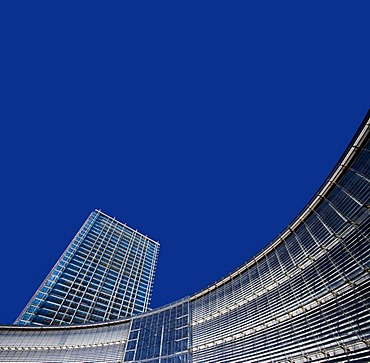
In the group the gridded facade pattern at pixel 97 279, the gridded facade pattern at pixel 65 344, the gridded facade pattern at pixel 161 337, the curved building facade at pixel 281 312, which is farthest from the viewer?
the gridded facade pattern at pixel 97 279

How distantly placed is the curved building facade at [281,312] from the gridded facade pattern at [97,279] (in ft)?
100

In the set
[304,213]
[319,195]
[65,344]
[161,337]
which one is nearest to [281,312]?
[304,213]

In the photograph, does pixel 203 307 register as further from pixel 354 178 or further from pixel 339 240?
pixel 354 178

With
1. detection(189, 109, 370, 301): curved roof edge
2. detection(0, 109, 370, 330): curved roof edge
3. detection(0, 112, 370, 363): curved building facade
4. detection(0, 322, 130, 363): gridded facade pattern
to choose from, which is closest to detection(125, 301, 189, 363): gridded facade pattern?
detection(0, 112, 370, 363): curved building facade

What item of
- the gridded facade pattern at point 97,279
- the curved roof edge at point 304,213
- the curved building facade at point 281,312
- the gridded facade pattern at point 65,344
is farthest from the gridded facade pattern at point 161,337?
the gridded facade pattern at point 97,279

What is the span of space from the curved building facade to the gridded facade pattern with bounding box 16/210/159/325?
30572 mm

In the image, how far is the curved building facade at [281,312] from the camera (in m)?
12.7

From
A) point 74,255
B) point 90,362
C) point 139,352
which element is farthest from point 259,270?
point 74,255

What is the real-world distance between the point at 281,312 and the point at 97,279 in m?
64.7

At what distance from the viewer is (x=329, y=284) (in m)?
14.5

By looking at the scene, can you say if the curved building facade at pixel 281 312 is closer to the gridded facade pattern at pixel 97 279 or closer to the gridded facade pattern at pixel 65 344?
the gridded facade pattern at pixel 65 344

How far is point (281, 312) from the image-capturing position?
651 inches

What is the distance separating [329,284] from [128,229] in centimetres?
8913

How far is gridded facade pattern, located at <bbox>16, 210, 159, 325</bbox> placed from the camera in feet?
189
